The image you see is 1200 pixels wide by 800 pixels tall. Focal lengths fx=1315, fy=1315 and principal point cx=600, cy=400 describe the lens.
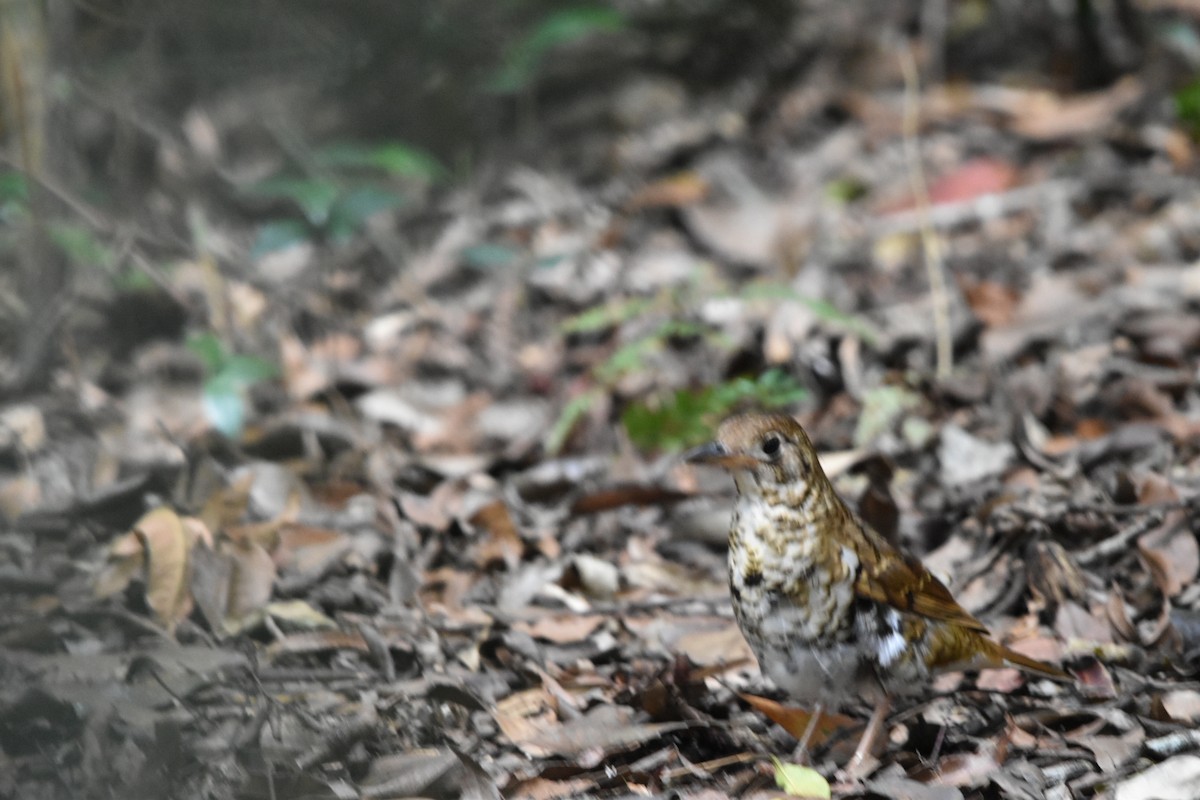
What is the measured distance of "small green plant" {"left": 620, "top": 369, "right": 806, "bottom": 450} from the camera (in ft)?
18.3

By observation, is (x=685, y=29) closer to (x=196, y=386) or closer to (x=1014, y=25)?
(x=1014, y=25)

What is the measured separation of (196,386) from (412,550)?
2.01 metres

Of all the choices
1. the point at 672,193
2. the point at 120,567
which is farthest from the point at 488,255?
the point at 120,567

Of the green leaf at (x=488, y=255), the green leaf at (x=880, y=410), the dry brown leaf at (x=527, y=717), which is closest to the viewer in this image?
the dry brown leaf at (x=527, y=717)

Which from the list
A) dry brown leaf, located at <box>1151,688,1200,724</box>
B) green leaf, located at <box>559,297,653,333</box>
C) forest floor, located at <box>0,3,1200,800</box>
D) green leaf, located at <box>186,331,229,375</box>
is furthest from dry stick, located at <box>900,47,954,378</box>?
green leaf, located at <box>186,331,229,375</box>

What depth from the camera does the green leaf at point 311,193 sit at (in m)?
6.36

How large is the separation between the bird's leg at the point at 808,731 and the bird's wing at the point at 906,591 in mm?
382

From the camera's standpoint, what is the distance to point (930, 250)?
6582 millimetres

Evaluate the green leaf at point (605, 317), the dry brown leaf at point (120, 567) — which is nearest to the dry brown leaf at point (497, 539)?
the dry brown leaf at point (120, 567)

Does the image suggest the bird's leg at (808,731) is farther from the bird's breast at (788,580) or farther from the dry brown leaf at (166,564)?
the dry brown leaf at (166,564)

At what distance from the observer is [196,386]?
6383 millimetres

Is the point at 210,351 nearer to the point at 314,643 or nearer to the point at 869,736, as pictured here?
the point at 314,643

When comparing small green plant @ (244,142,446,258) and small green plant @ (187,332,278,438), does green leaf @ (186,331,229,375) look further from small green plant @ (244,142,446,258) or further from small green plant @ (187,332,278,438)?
small green plant @ (244,142,446,258)

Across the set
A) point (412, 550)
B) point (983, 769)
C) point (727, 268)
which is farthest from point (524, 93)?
point (983, 769)
